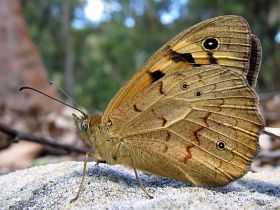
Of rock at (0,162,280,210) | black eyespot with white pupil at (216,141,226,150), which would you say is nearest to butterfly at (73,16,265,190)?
black eyespot with white pupil at (216,141,226,150)

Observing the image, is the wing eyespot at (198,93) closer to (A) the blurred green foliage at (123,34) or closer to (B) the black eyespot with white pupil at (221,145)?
(B) the black eyespot with white pupil at (221,145)

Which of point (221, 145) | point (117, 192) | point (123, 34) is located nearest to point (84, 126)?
point (117, 192)

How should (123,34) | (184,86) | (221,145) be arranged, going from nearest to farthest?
(221,145) → (184,86) → (123,34)

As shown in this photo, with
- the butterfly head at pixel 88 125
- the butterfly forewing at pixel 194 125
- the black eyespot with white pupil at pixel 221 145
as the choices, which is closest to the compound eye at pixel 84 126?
the butterfly head at pixel 88 125

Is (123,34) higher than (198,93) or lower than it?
higher

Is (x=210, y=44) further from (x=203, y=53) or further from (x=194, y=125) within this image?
(x=194, y=125)

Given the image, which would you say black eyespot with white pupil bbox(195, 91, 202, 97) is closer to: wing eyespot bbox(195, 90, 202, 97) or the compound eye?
wing eyespot bbox(195, 90, 202, 97)

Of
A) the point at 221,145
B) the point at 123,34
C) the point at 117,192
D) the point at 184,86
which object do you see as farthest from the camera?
the point at 123,34
